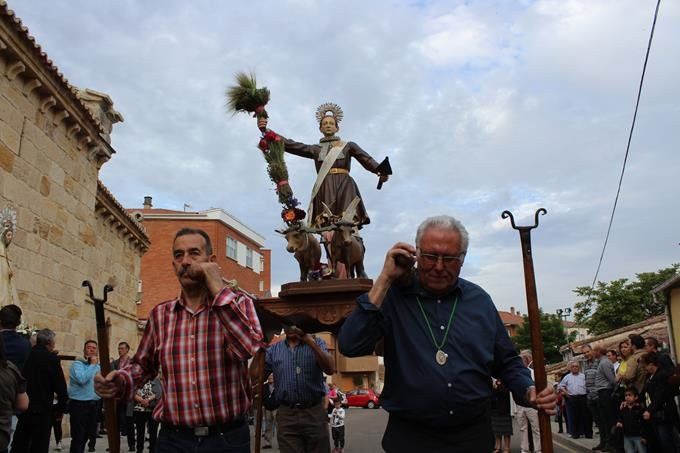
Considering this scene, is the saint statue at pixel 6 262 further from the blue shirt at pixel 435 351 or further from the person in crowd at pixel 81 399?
the blue shirt at pixel 435 351

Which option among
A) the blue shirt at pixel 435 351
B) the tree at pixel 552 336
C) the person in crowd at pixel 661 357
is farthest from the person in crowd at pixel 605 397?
the tree at pixel 552 336

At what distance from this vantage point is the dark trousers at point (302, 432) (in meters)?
6.29

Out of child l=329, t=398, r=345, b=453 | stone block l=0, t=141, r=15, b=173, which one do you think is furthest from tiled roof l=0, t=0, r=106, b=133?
child l=329, t=398, r=345, b=453

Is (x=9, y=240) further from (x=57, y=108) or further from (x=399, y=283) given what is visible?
(x=399, y=283)

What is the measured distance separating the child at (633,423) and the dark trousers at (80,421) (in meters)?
7.71

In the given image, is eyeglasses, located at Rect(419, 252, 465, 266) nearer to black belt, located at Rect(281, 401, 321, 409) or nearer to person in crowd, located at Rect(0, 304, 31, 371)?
black belt, located at Rect(281, 401, 321, 409)

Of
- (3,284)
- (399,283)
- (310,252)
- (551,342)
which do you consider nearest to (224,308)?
(399,283)

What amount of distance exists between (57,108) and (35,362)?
6.15 meters

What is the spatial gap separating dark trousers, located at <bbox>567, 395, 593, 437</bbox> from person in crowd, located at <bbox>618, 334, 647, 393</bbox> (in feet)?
15.3

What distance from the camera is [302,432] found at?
6.29 metres

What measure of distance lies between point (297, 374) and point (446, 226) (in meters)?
3.81

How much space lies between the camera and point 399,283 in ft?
10.4

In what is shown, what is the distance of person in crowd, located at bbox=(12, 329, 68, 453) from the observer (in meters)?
7.05

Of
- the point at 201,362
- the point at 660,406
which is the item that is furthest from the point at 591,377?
the point at 201,362
